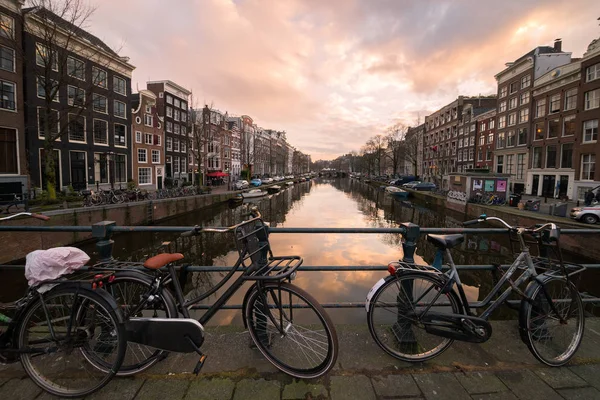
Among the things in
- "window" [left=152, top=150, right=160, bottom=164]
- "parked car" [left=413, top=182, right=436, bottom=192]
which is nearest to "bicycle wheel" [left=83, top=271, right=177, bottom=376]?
"window" [left=152, top=150, right=160, bottom=164]

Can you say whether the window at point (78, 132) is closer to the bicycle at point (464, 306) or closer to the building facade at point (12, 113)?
the building facade at point (12, 113)

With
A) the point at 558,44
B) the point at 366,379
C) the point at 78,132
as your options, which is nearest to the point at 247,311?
the point at 366,379

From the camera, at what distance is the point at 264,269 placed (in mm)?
2346

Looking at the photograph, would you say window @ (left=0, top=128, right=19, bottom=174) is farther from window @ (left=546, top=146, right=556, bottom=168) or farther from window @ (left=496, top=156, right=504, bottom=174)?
window @ (left=496, top=156, right=504, bottom=174)

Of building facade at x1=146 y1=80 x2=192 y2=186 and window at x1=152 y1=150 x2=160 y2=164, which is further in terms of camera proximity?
building facade at x1=146 y1=80 x2=192 y2=186

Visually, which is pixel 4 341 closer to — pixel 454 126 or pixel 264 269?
pixel 264 269

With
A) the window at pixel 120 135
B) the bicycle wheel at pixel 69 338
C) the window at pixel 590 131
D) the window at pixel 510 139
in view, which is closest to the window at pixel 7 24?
the window at pixel 120 135

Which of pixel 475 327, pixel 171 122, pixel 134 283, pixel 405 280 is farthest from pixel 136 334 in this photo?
pixel 171 122

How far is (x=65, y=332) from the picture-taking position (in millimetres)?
2209

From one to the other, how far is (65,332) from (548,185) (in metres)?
40.7

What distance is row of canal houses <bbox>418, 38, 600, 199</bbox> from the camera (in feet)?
85.3

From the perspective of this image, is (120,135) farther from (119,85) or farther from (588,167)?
(588,167)

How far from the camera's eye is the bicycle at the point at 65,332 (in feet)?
6.86

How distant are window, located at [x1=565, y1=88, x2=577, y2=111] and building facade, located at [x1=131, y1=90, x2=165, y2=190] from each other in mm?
45746
